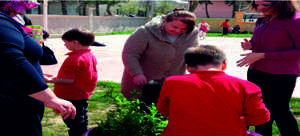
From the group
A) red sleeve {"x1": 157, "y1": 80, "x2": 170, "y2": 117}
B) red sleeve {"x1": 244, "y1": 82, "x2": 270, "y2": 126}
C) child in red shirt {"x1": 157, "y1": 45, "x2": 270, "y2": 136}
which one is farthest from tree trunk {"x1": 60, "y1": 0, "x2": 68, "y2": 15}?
red sleeve {"x1": 244, "y1": 82, "x2": 270, "y2": 126}

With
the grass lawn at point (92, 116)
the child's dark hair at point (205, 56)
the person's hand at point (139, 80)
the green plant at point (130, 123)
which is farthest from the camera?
the grass lawn at point (92, 116)

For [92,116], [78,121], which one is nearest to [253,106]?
[78,121]

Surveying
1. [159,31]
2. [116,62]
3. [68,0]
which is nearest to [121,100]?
[159,31]

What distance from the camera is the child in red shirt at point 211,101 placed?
5.98 feet

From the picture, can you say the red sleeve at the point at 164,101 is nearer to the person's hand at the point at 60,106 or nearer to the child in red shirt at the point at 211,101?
the child in red shirt at the point at 211,101

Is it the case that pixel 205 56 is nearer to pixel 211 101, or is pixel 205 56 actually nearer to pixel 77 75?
pixel 211 101

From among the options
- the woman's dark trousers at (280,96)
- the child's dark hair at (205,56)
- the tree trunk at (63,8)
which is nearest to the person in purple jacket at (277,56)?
the woman's dark trousers at (280,96)

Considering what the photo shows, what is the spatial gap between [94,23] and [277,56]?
28312mm

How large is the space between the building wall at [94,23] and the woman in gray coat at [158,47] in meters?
18.6

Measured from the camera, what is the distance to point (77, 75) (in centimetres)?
298

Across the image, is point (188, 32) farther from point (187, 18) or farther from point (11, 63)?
point (11, 63)

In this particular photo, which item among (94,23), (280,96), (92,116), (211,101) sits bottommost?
(92,116)

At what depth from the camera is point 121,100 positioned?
7.23 ft

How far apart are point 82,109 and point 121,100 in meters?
1.05
